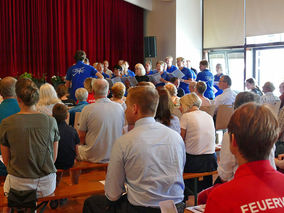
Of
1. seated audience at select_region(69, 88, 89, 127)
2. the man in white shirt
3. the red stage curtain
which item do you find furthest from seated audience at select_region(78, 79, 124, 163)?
the red stage curtain

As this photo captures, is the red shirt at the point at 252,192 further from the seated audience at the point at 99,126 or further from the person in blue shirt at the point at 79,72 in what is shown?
the person in blue shirt at the point at 79,72

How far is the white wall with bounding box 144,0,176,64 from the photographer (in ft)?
37.1

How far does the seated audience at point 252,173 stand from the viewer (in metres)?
1.13

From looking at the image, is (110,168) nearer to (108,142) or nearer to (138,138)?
(138,138)

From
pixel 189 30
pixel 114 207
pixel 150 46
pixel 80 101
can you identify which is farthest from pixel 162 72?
pixel 114 207

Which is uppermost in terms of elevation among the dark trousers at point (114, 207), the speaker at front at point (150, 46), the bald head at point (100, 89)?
the speaker at front at point (150, 46)

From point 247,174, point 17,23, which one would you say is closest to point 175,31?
point 17,23

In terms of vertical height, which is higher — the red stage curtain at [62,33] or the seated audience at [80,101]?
the red stage curtain at [62,33]

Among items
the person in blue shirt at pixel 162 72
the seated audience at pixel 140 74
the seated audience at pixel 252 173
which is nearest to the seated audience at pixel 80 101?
the seated audience at pixel 140 74

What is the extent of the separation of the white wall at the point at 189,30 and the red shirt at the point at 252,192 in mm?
10306

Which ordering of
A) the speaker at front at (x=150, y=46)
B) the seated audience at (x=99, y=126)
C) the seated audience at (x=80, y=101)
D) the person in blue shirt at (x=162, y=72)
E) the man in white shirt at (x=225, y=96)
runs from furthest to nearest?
the speaker at front at (x=150, y=46) < the person in blue shirt at (x=162, y=72) < the man in white shirt at (x=225, y=96) < the seated audience at (x=80, y=101) < the seated audience at (x=99, y=126)

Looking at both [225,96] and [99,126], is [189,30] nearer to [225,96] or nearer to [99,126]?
[225,96]

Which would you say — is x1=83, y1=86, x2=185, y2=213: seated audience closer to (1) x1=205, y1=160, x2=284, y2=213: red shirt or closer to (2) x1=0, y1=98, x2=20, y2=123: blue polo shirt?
(1) x1=205, y1=160, x2=284, y2=213: red shirt

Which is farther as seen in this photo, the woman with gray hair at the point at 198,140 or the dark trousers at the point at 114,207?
the woman with gray hair at the point at 198,140
